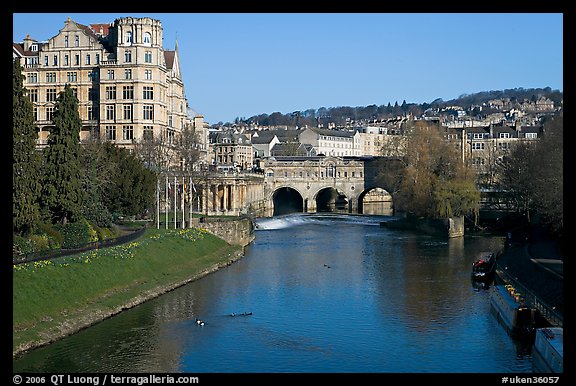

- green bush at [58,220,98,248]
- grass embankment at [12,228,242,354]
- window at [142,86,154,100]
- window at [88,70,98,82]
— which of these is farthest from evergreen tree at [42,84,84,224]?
window at [88,70,98,82]

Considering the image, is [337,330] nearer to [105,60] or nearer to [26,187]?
[26,187]

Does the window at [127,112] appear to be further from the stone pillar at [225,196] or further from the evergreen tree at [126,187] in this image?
the stone pillar at [225,196]

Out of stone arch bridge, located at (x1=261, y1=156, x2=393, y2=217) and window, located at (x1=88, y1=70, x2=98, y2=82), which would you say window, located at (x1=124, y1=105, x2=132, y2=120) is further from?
stone arch bridge, located at (x1=261, y1=156, x2=393, y2=217)

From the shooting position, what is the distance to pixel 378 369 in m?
27.4

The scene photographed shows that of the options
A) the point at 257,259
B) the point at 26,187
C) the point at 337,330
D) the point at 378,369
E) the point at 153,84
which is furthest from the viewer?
the point at 153,84

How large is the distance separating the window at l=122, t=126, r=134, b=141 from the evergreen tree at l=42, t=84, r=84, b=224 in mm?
29267

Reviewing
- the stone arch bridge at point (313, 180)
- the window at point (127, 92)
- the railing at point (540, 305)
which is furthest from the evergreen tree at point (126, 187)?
the stone arch bridge at point (313, 180)

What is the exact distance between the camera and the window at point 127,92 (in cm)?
7350

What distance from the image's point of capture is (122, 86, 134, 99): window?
7350 cm

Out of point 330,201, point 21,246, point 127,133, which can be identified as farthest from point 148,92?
point 330,201

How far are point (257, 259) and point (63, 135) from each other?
17634 millimetres

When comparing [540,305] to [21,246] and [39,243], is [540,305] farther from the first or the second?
[39,243]

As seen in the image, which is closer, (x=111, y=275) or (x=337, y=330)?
(x=337, y=330)
